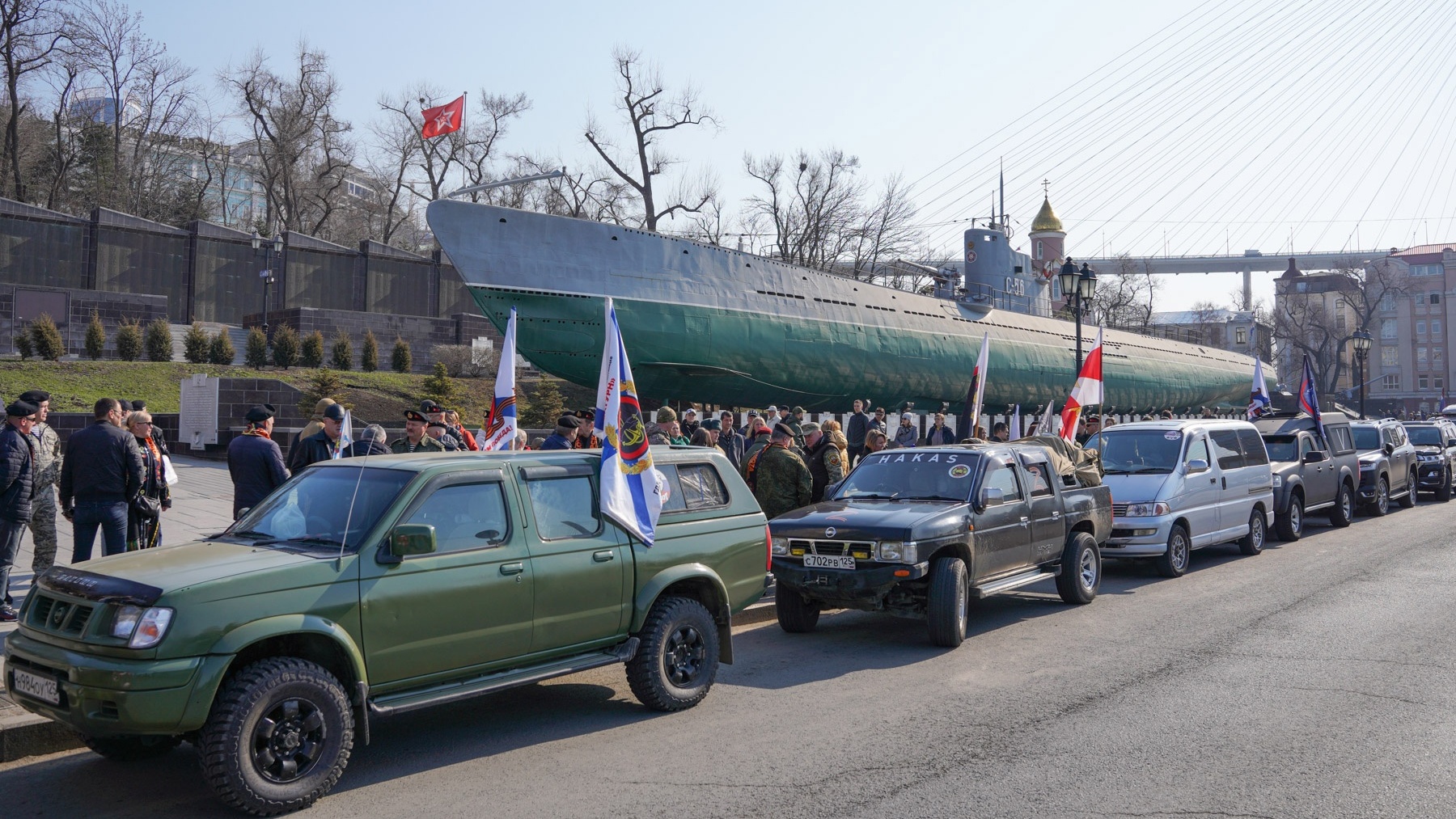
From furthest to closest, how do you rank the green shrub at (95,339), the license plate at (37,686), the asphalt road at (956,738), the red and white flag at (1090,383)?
the green shrub at (95,339)
the red and white flag at (1090,383)
the asphalt road at (956,738)
the license plate at (37,686)

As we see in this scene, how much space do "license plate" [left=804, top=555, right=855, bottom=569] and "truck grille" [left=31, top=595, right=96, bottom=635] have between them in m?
5.32

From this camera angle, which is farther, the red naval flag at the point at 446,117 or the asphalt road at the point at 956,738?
the red naval flag at the point at 446,117

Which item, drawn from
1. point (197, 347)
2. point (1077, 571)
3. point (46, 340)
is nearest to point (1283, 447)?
point (1077, 571)

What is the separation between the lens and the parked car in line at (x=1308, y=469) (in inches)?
612

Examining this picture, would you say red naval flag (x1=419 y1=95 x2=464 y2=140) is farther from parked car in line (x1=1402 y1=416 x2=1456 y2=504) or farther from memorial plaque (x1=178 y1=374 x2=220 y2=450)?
parked car in line (x1=1402 y1=416 x2=1456 y2=504)

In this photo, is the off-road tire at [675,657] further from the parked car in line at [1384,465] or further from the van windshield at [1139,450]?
the parked car in line at [1384,465]

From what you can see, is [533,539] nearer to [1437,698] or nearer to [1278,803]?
[1278,803]

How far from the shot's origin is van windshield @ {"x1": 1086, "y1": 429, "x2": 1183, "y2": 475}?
496 inches

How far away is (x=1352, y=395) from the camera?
296 ft

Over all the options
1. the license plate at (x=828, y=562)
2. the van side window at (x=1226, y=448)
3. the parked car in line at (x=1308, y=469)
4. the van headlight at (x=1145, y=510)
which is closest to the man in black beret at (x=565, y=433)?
the license plate at (x=828, y=562)

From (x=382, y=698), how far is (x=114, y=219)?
34480 mm

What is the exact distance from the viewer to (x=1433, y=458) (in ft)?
75.4

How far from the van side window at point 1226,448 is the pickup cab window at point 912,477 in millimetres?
5457

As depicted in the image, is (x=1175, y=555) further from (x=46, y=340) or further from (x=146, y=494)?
(x=46, y=340)
